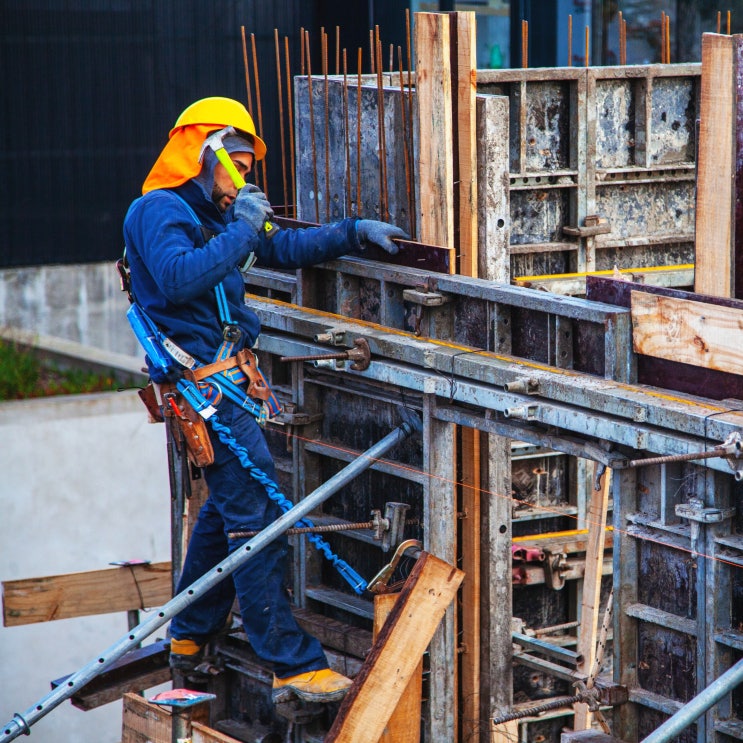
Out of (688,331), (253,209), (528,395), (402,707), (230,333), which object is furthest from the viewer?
(230,333)

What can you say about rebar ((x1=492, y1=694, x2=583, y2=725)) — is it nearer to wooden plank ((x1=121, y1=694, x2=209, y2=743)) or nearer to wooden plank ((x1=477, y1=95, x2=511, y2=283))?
wooden plank ((x1=121, y1=694, x2=209, y2=743))

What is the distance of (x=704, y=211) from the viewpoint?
19.0ft

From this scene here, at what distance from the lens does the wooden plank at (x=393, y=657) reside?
19.7 feet

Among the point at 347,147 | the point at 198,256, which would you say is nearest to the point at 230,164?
the point at 198,256

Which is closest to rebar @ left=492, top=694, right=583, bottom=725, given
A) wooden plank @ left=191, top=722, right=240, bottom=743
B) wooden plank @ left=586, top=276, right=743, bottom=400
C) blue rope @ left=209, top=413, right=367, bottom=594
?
blue rope @ left=209, top=413, right=367, bottom=594

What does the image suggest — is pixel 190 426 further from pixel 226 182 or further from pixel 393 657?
pixel 393 657

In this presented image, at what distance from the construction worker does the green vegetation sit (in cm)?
934

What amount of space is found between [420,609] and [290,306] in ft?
7.09

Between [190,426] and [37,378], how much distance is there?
384 inches

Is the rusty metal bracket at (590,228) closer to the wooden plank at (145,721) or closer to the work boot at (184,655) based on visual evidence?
the work boot at (184,655)

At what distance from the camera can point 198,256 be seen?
20.9 ft

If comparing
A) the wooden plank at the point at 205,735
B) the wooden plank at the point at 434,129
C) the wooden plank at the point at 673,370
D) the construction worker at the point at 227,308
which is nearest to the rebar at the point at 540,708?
the construction worker at the point at 227,308

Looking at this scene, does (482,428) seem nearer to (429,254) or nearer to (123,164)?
(429,254)

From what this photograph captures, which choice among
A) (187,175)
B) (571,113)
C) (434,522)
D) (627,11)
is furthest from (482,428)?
(627,11)
